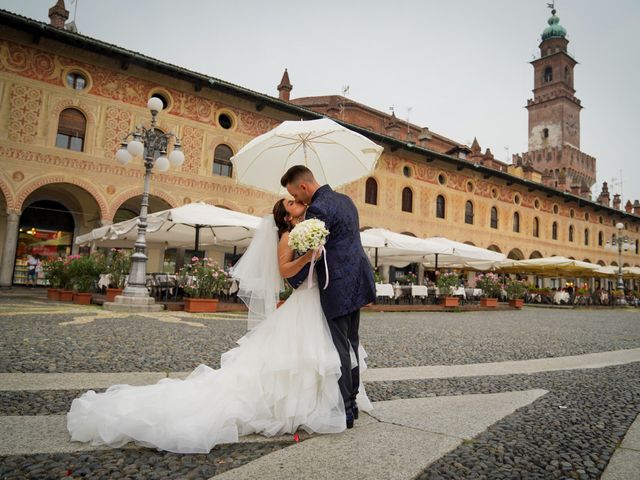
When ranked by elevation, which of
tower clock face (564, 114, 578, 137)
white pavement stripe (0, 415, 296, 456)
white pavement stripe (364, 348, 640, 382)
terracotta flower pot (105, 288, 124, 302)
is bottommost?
white pavement stripe (0, 415, 296, 456)

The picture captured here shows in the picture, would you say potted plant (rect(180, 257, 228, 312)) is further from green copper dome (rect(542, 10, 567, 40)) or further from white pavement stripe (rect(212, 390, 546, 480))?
Answer: green copper dome (rect(542, 10, 567, 40))

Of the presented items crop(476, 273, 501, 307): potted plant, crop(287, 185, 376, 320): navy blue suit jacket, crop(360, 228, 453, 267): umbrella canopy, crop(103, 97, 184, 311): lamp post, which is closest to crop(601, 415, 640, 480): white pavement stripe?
crop(287, 185, 376, 320): navy blue suit jacket

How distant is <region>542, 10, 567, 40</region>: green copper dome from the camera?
61594 mm

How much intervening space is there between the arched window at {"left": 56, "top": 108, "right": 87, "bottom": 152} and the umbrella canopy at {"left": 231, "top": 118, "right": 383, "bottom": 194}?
14.1m

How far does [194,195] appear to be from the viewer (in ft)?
58.4

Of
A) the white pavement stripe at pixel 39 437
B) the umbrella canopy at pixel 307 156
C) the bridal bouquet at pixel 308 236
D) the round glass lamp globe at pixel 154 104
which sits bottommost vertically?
the white pavement stripe at pixel 39 437

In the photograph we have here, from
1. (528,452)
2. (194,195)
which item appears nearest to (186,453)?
(528,452)

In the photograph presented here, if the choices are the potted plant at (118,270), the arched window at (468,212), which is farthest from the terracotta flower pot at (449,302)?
the arched window at (468,212)

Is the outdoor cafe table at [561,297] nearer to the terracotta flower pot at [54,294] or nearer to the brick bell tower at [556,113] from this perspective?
the terracotta flower pot at [54,294]

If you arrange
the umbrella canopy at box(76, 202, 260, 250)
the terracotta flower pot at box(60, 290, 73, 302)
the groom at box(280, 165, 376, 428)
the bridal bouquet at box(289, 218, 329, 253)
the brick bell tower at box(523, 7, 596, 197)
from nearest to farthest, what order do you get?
the bridal bouquet at box(289, 218, 329, 253) → the groom at box(280, 165, 376, 428) → the umbrella canopy at box(76, 202, 260, 250) → the terracotta flower pot at box(60, 290, 73, 302) → the brick bell tower at box(523, 7, 596, 197)

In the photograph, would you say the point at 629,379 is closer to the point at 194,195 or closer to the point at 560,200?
the point at 194,195

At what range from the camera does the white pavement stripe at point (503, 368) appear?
3.98 metres

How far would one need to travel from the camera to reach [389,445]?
2164mm

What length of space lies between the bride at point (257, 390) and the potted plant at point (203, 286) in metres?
7.38
